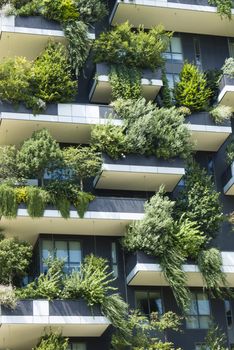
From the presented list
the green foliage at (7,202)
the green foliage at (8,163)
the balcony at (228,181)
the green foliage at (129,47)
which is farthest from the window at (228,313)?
the green foliage at (129,47)

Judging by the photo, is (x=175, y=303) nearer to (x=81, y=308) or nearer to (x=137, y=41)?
(x=81, y=308)

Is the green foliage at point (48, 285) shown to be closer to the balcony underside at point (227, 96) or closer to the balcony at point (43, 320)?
the balcony at point (43, 320)

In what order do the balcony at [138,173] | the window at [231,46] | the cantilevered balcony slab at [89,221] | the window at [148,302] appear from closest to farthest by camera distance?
the cantilevered balcony slab at [89,221] < the window at [148,302] < the balcony at [138,173] < the window at [231,46]

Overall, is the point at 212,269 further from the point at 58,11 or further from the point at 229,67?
the point at 58,11

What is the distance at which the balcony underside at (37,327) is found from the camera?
33.4 meters

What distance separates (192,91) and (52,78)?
6849mm

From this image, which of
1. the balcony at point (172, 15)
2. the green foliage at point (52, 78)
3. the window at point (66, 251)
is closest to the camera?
the window at point (66, 251)

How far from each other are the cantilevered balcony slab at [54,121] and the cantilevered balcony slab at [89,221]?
12.2 feet

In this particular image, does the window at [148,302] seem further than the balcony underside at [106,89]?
No

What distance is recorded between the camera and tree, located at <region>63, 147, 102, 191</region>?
122ft

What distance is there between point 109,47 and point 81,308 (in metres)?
12.6

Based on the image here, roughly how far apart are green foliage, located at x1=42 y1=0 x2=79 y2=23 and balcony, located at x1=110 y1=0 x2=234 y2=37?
2944 millimetres

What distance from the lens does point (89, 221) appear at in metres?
36.9

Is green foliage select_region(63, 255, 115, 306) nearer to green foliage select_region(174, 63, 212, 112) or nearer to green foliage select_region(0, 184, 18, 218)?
green foliage select_region(0, 184, 18, 218)
